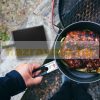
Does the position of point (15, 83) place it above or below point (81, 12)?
below

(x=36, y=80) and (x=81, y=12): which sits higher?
(x=81, y=12)

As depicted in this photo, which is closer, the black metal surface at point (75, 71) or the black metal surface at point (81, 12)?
the black metal surface at point (75, 71)

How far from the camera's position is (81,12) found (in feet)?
7.54

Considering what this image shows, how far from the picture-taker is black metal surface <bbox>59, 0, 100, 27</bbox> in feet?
7.52

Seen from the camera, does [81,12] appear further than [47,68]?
Yes

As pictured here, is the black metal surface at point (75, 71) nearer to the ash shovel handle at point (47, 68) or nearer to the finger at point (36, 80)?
the ash shovel handle at point (47, 68)

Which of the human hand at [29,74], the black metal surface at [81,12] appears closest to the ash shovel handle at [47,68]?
the human hand at [29,74]

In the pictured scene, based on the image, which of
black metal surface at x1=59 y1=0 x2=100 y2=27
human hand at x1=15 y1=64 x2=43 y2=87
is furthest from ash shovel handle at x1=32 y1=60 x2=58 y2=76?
black metal surface at x1=59 y1=0 x2=100 y2=27

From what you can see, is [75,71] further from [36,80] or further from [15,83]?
[15,83]

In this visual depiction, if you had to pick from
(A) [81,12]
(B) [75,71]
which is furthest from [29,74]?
(A) [81,12]

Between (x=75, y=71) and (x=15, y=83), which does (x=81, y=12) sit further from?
(x=15, y=83)

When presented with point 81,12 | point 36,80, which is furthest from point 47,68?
point 81,12

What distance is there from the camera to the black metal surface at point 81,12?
2291 mm

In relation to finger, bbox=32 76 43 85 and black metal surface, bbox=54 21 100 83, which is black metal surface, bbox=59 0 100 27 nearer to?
black metal surface, bbox=54 21 100 83
